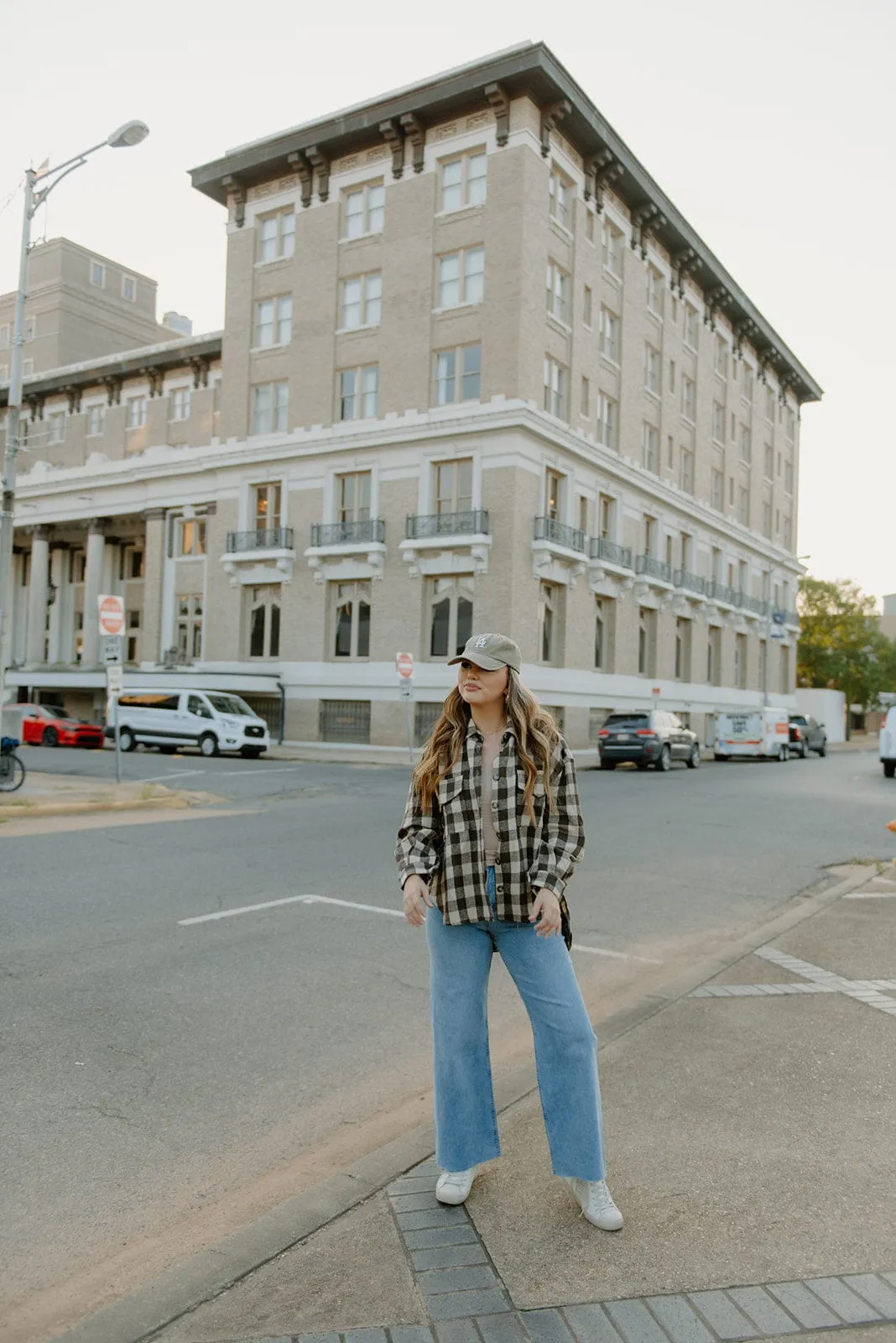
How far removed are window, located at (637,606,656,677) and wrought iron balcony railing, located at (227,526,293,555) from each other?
49.5 feet

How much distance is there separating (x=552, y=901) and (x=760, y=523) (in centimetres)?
5690

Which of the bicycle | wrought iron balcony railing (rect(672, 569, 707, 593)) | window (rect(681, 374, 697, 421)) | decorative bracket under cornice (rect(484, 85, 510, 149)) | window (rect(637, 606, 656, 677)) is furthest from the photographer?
window (rect(681, 374, 697, 421))

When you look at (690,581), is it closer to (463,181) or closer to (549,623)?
(549,623)

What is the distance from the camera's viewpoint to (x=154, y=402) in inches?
1768

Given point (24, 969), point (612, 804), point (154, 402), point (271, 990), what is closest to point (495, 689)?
point (271, 990)

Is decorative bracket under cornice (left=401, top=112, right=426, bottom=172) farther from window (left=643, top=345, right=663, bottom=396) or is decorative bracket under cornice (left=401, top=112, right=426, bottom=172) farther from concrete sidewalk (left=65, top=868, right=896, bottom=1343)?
concrete sidewalk (left=65, top=868, right=896, bottom=1343)

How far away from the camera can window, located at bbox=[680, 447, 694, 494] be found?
46.7 meters

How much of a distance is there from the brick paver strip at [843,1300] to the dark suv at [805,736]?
3914 cm

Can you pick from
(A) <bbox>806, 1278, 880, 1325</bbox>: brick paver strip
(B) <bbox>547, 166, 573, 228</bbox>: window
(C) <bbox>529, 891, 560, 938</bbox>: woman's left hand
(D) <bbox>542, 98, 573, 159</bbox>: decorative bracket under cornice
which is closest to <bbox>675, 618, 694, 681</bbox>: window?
(B) <bbox>547, 166, 573, 228</bbox>: window

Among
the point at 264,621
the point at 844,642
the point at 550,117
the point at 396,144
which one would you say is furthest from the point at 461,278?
the point at 844,642

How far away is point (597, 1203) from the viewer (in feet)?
10.3

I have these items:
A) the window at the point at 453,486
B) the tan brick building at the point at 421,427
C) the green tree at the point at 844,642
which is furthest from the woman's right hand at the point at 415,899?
the green tree at the point at 844,642

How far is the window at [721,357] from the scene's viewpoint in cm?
5067

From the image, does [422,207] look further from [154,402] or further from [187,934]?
[187,934]
